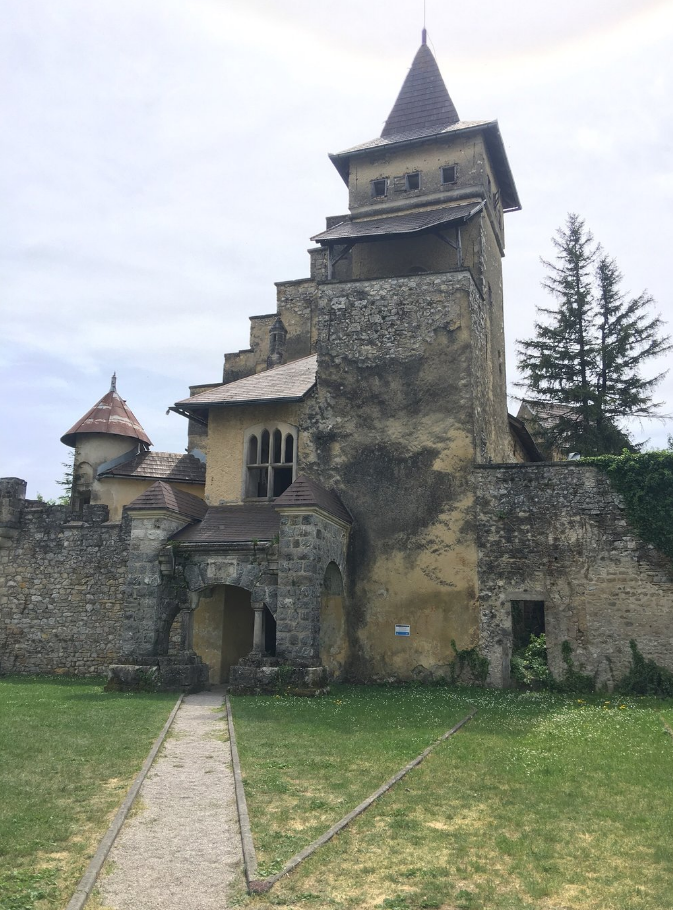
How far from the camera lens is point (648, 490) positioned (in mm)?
16797

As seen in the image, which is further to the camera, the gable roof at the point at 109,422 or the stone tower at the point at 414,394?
the gable roof at the point at 109,422

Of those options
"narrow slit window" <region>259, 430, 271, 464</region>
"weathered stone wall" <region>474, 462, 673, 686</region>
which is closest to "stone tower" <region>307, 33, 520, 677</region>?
"weathered stone wall" <region>474, 462, 673, 686</region>

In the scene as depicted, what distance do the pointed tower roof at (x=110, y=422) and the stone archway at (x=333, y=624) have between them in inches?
455

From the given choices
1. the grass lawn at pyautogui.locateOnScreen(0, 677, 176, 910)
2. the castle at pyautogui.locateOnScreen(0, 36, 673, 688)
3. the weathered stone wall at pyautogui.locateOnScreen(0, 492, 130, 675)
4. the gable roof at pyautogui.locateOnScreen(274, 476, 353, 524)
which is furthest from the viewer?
the weathered stone wall at pyautogui.locateOnScreen(0, 492, 130, 675)

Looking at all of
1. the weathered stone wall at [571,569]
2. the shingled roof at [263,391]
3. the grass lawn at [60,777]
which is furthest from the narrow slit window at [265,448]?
the grass lawn at [60,777]

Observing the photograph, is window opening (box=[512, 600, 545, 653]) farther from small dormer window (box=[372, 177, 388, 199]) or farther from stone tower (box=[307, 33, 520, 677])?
small dormer window (box=[372, 177, 388, 199])

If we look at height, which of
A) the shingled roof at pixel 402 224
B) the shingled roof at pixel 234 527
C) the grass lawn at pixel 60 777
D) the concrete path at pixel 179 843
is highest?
the shingled roof at pixel 402 224

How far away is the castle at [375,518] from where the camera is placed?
1672 cm

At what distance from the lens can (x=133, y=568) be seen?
17.3m

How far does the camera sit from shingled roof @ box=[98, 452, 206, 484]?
24.8 m

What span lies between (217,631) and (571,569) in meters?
9.02

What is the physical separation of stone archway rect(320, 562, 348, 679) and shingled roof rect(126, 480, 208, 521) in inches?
145

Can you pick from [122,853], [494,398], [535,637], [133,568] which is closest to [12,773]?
[122,853]

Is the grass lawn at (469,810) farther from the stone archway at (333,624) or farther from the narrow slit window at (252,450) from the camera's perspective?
the narrow slit window at (252,450)
